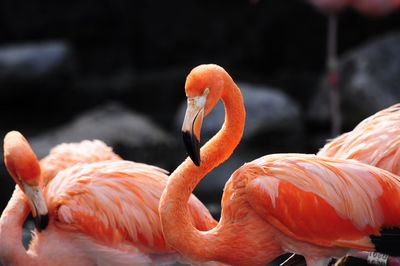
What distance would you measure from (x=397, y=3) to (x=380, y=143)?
4749 millimetres

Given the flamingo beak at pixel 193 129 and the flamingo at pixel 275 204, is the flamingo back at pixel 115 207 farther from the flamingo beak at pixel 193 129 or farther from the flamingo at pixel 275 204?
the flamingo beak at pixel 193 129

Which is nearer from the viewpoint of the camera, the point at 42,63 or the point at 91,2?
the point at 42,63

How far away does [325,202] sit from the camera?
329 centimetres

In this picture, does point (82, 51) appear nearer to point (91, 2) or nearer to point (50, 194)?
point (91, 2)

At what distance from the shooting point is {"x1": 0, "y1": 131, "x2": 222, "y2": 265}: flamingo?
12.8ft

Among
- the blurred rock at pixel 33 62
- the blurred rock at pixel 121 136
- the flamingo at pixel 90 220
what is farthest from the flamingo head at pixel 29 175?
the blurred rock at pixel 33 62

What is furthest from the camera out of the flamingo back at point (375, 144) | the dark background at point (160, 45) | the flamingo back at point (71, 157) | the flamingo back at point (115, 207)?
the dark background at point (160, 45)

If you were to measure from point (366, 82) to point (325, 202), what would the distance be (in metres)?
6.16

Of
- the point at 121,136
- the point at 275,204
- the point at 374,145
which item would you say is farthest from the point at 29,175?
the point at 121,136

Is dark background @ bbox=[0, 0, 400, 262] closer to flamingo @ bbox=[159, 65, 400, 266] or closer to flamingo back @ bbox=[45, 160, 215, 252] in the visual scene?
flamingo back @ bbox=[45, 160, 215, 252]

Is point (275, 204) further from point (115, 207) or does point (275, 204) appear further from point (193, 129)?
point (115, 207)

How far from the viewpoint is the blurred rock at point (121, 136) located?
8812mm

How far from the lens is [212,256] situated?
3.40m

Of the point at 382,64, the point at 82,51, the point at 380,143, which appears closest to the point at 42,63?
the point at 82,51
